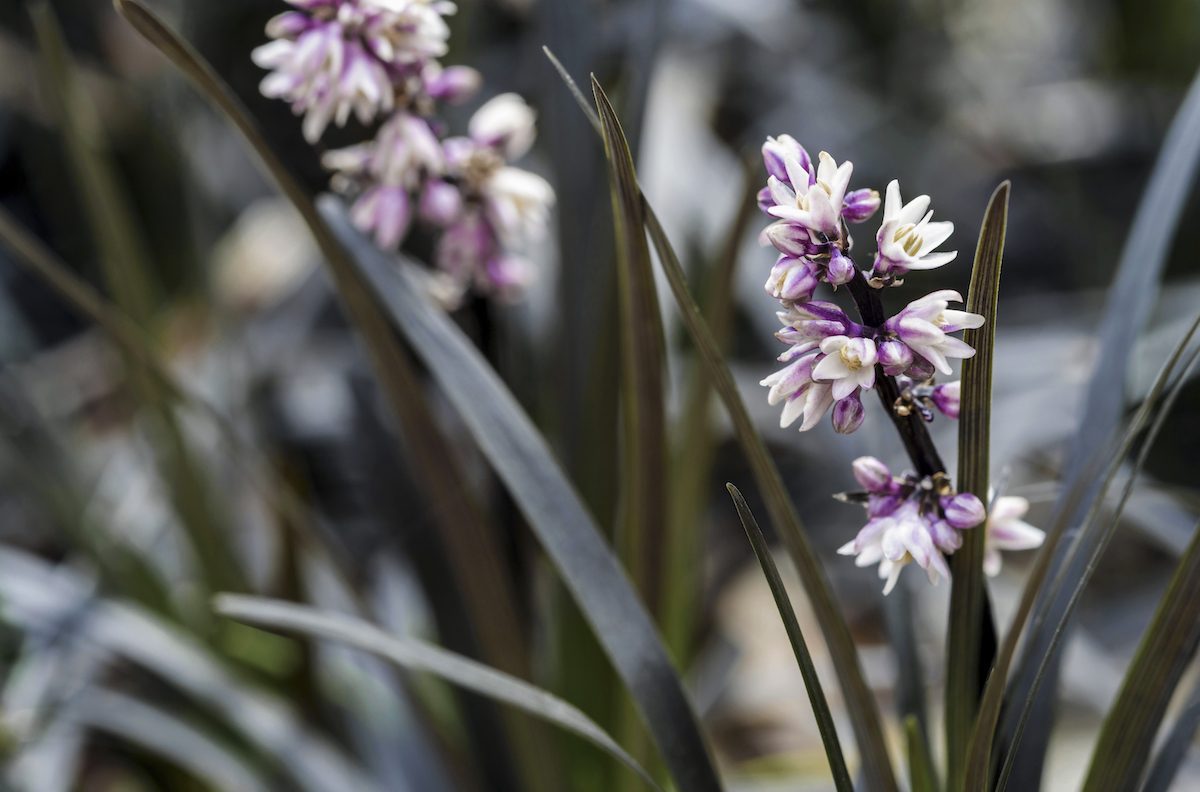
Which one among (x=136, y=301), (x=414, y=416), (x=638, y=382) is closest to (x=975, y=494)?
(x=638, y=382)

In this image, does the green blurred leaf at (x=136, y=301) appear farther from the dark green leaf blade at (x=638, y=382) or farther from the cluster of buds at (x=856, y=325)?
the cluster of buds at (x=856, y=325)

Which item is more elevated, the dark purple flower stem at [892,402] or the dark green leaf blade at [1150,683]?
the dark purple flower stem at [892,402]

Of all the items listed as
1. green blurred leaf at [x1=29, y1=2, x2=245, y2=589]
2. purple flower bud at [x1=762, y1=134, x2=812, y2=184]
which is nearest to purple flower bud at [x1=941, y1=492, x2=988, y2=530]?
purple flower bud at [x1=762, y1=134, x2=812, y2=184]

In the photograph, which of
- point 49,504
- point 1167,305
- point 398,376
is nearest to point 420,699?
point 398,376

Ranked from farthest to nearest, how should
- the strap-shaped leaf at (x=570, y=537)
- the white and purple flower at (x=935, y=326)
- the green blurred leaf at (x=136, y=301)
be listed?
1. the green blurred leaf at (x=136, y=301)
2. the strap-shaped leaf at (x=570, y=537)
3. the white and purple flower at (x=935, y=326)

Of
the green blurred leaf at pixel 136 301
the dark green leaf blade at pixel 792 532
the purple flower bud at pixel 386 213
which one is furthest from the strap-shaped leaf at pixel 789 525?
the green blurred leaf at pixel 136 301

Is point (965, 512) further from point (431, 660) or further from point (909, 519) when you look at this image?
point (431, 660)
